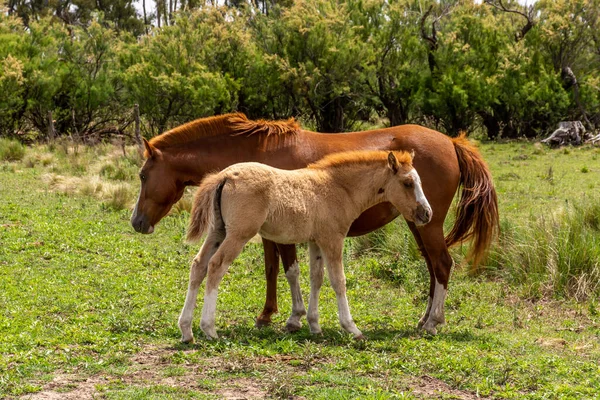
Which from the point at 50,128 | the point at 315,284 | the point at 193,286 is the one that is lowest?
the point at 315,284

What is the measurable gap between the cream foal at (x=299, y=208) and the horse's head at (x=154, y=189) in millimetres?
1101

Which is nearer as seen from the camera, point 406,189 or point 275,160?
point 406,189

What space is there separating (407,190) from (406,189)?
14 millimetres

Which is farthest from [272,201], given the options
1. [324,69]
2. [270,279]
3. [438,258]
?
[324,69]

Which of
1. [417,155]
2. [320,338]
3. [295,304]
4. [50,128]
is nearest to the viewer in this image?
[320,338]

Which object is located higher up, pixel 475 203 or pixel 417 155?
pixel 417 155

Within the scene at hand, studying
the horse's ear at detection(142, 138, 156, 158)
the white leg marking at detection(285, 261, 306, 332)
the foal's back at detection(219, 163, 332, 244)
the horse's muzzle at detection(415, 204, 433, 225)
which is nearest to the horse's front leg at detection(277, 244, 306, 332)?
the white leg marking at detection(285, 261, 306, 332)

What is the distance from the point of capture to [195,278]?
665 centimetres

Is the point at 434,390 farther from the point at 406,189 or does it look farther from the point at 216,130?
the point at 216,130

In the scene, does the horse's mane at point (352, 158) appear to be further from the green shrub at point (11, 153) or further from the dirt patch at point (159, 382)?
the green shrub at point (11, 153)

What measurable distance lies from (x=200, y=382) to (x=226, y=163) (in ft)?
8.98

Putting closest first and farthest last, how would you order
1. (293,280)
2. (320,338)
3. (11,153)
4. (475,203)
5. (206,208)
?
1. (206,208)
2. (320,338)
3. (293,280)
4. (475,203)
5. (11,153)

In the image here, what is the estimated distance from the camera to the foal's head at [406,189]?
699 centimetres

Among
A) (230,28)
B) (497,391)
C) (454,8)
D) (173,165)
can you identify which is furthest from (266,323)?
(454,8)
